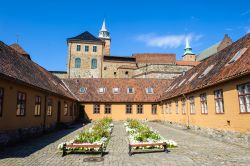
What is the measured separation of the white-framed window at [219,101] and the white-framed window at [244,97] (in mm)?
2078

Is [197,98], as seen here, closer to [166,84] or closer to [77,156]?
[77,156]

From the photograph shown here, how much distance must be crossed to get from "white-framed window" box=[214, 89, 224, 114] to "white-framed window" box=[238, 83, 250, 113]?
2.08m

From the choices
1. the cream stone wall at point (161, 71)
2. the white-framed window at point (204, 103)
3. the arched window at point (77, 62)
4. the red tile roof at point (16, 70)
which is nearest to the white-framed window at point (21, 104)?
the red tile roof at point (16, 70)

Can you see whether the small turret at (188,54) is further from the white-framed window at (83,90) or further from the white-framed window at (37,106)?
the white-framed window at (37,106)

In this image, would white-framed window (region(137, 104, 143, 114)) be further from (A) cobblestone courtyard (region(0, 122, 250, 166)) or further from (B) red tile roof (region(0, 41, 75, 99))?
(A) cobblestone courtyard (region(0, 122, 250, 166))

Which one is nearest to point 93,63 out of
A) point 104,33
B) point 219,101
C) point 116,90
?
point 116,90

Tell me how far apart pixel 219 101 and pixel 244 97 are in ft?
9.52

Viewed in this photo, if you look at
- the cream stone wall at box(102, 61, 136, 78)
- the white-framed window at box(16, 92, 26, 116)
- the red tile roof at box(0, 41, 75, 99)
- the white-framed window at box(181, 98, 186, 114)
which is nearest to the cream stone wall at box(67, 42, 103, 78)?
the cream stone wall at box(102, 61, 136, 78)

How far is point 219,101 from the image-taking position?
46.9 feet

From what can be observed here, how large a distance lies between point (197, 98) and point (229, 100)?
4.93 metres

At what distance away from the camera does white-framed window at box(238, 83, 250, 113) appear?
11.2m

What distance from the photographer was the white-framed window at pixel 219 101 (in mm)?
13945

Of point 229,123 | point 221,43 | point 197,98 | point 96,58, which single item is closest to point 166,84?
point 197,98

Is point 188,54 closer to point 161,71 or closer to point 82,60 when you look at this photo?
point 161,71
